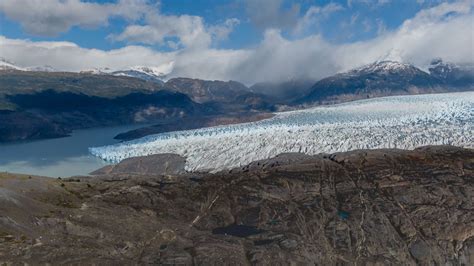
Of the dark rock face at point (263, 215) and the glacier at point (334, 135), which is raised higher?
Result: the glacier at point (334, 135)

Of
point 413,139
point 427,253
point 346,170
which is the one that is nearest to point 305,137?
point 413,139

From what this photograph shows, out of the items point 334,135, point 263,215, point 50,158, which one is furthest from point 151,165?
point 50,158

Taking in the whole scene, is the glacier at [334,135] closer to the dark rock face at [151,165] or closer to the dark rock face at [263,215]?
the dark rock face at [151,165]

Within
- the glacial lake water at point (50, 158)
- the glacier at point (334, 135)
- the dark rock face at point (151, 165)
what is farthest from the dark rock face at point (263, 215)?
the glacial lake water at point (50, 158)

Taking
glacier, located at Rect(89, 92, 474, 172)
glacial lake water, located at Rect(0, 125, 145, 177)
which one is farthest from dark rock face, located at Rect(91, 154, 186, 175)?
glacial lake water, located at Rect(0, 125, 145, 177)

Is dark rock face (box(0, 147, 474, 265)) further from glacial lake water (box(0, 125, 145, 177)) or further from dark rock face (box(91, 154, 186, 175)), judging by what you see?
glacial lake water (box(0, 125, 145, 177))

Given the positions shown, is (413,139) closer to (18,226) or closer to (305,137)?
(305,137)
